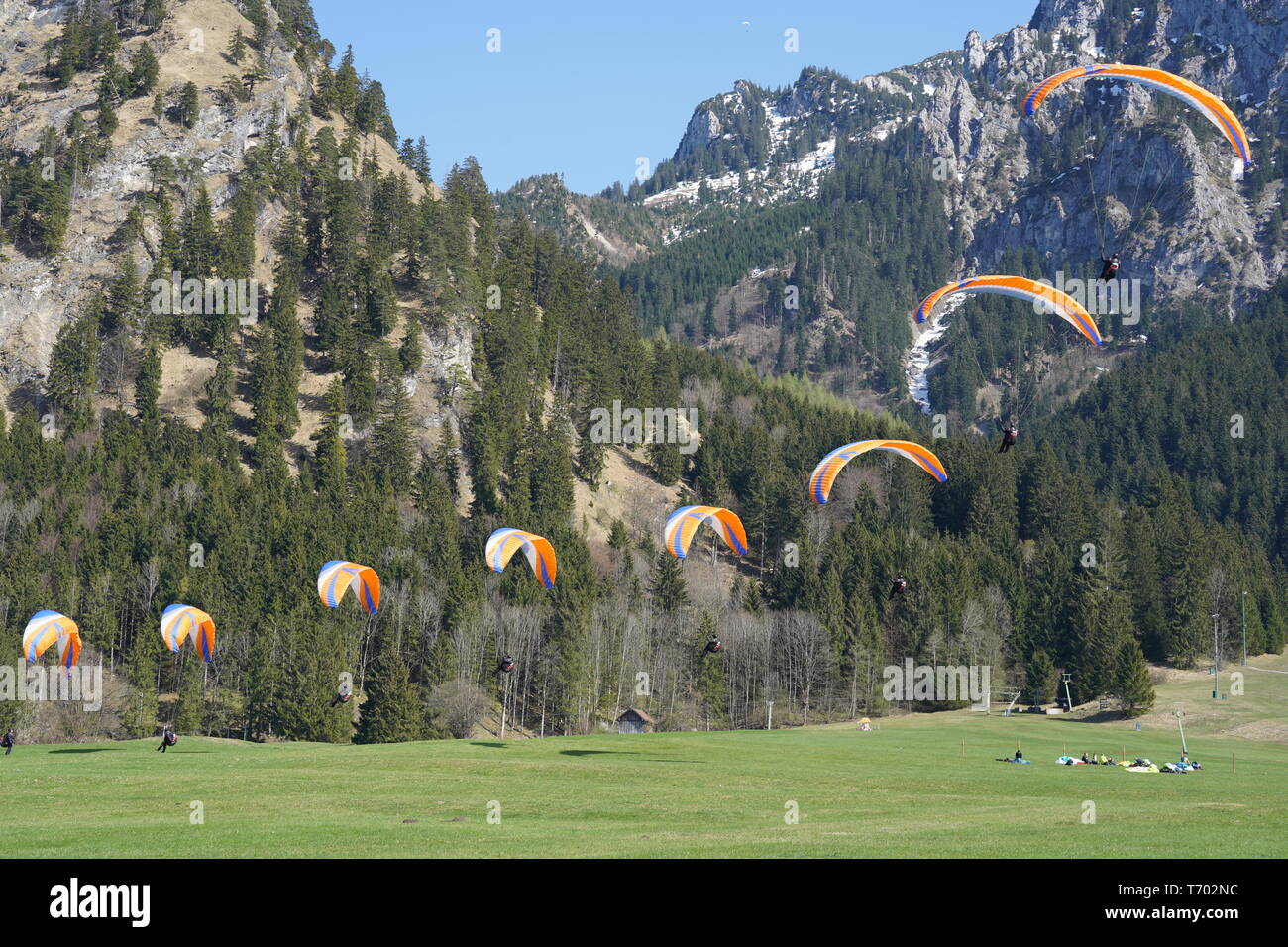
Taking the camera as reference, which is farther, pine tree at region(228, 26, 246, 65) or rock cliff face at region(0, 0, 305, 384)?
pine tree at region(228, 26, 246, 65)

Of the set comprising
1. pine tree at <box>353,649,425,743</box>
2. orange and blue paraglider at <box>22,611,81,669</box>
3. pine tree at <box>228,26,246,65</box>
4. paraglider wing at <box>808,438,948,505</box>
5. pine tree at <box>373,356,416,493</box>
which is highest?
pine tree at <box>228,26,246,65</box>

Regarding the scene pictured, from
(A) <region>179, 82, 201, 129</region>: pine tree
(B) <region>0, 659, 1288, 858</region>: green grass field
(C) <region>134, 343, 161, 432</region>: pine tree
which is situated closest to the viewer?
(B) <region>0, 659, 1288, 858</region>: green grass field

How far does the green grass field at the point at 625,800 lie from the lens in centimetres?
3130

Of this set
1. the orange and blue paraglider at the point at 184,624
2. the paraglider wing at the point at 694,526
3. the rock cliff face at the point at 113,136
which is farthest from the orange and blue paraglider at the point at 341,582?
the rock cliff face at the point at 113,136

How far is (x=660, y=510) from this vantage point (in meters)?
150

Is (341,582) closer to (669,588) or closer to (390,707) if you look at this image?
(390,707)

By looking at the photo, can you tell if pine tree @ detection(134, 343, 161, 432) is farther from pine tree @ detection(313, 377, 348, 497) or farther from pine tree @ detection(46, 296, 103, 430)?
pine tree @ detection(313, 377, 348, 497)

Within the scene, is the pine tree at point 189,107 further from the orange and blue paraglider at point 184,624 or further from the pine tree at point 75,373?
the orange and blue paraglider at point 184,624

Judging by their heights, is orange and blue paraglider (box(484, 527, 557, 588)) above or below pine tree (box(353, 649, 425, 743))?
above

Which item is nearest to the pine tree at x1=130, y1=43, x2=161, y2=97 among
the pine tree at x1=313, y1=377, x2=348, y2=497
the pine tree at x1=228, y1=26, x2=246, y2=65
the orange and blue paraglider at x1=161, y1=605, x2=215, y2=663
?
the pine tree at x1=228, y1=26, x2=246, y2=65

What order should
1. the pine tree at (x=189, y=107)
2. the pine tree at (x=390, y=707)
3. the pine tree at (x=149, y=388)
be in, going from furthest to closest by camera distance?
the pine tree at (x=189, y=107)
the pine tree at (x=149, y=388)
the pine tree at (x=390, y=707)

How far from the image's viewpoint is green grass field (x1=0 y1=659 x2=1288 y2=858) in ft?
103

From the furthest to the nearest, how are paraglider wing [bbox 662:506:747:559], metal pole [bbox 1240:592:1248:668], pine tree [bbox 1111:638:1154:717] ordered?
metal pole [bbox 1240:592:1248:668] < pine tree [bbox 1111:638:1154:717] < paraglider wing [bbox 662:506:747:559]

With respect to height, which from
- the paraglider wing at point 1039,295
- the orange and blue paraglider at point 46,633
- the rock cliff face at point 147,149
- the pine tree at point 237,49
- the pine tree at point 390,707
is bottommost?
the pine tree at point 390,707
